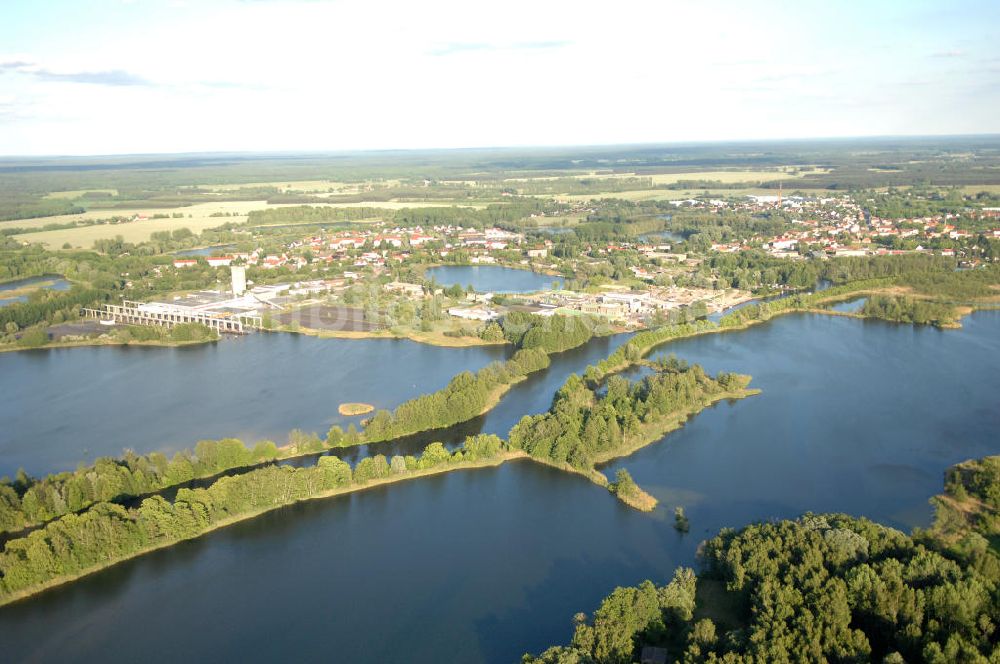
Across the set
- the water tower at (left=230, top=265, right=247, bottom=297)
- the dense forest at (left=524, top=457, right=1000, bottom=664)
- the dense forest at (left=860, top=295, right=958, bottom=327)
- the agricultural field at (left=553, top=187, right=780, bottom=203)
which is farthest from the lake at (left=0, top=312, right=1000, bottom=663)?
the agricultural field at (left=553, top=187, right=780, bottom=203)

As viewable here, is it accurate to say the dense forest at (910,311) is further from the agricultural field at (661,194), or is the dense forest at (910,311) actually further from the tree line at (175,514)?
the agricultural field at (661,194)

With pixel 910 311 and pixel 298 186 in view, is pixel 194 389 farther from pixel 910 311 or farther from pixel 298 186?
pixel 298 186

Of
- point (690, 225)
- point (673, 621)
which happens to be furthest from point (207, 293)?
point (690, 225)

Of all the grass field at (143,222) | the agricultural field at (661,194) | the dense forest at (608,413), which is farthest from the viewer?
the agricultural field at (661,194)

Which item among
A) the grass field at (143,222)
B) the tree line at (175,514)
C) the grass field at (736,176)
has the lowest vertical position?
the tree line at (175,514)

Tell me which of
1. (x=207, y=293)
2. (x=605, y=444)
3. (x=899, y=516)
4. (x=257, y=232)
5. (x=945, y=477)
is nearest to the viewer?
(x=899, y=516)

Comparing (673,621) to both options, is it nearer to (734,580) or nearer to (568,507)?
(734,580)

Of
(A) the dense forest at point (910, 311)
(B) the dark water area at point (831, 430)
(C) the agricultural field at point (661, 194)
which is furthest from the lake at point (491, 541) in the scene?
(C) the agricultural field at point (661, 194)
